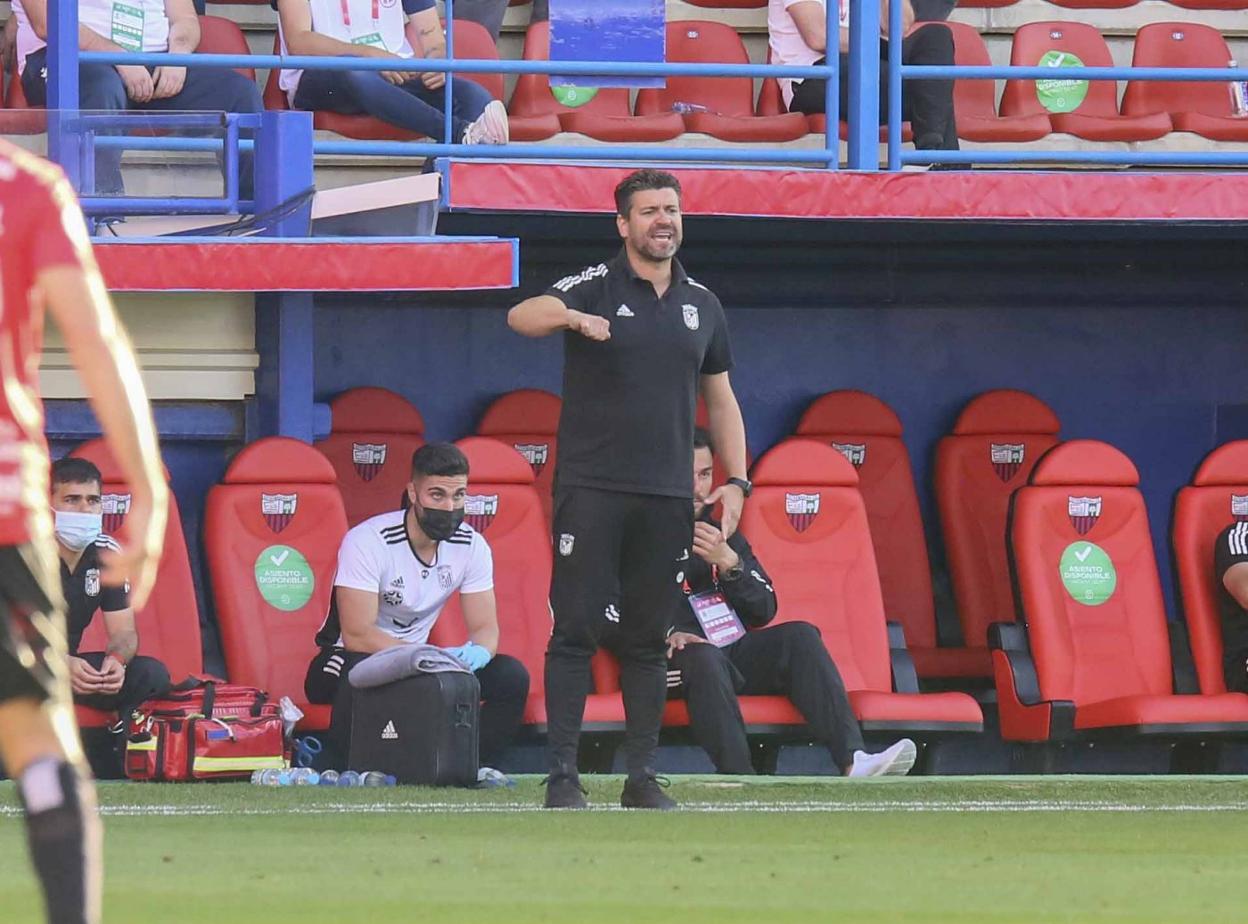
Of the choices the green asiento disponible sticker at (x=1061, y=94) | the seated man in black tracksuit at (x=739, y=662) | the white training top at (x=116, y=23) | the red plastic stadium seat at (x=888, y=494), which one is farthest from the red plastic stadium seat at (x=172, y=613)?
the green asiento disponible sticker at (x=1061, y=94)

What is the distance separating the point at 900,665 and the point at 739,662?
2.66 ft

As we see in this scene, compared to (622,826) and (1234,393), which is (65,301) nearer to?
(622,826)

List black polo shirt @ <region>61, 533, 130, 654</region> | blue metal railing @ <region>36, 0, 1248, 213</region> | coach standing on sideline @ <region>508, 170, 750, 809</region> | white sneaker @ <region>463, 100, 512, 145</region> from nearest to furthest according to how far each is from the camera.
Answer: coach standing on sideline @ <region>508, 170, 750, 809</region> < black polo shirt @ <region>61, 533, 130, 654</region> < blue metal railing @ <region>36, 0, 1248, 213</region> < white sneaker @ <region>463, 100, 512, 145</region>

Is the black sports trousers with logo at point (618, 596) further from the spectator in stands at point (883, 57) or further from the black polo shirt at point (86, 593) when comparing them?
the spectator in stands at point (883, 57)

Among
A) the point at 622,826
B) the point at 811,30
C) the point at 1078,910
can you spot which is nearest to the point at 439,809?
the point at 622,826

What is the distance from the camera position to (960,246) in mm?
11336

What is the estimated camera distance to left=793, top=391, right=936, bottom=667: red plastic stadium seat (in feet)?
35.5

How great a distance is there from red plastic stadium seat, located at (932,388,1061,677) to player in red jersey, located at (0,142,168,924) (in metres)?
7.71

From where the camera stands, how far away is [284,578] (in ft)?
31.0

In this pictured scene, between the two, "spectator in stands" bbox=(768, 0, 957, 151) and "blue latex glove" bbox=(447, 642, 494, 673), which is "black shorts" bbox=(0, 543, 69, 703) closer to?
"blue latex glove" bbox=(447, 642, 494, 673)

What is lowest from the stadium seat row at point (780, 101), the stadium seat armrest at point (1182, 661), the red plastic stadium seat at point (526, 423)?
the stadium seat armrest at point (1182, 661)

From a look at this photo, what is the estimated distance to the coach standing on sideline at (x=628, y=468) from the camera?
6820mm

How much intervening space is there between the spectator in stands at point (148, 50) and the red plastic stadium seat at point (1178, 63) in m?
4.42

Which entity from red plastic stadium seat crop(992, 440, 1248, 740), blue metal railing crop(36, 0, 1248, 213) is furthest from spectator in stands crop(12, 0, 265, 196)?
red plastic stadium seat crop(992, 440, 1248, 740)
